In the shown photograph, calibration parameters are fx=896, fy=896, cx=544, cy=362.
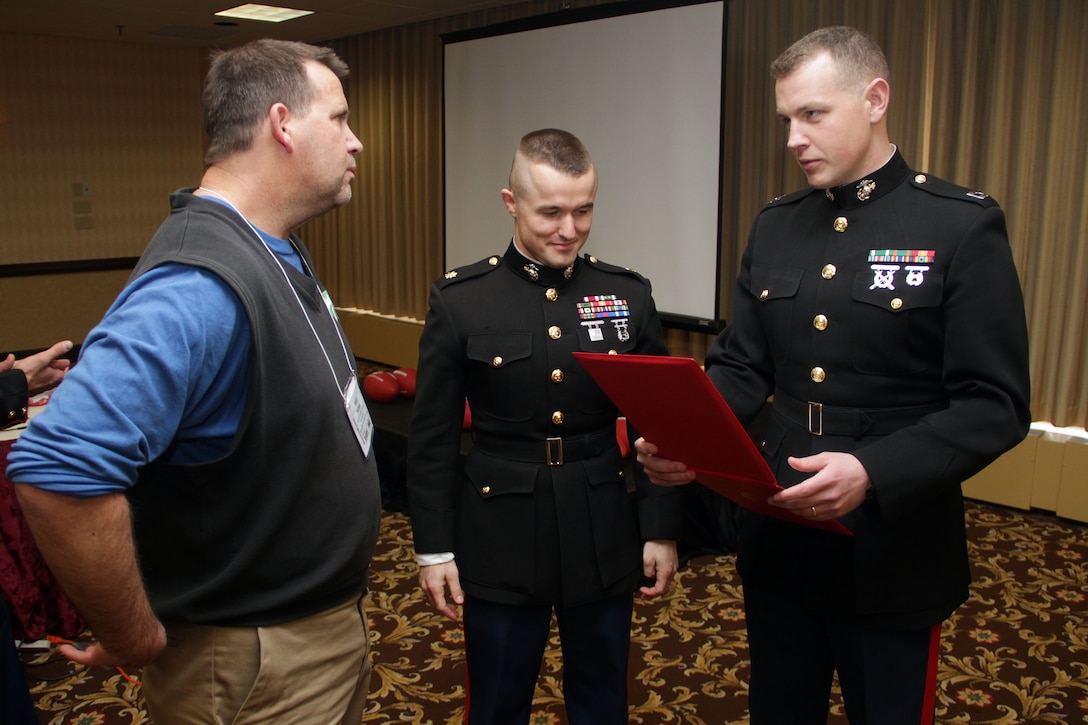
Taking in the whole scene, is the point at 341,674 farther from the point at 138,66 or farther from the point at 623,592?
the point at 138,66

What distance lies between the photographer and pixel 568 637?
1.88 metres

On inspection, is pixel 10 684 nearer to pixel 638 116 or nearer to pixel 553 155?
pixel 553 155

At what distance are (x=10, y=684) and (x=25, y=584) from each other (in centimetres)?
100

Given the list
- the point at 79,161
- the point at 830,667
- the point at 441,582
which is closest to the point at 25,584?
the point at 441,582

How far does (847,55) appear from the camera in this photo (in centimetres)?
156

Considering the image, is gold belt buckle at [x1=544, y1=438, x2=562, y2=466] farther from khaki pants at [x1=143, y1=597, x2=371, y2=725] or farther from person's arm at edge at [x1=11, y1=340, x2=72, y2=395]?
person's arm at edge at [x1=11, y1=340, x2=72, y2=395]

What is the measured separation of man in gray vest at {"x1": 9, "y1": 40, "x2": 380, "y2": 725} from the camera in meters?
1.01

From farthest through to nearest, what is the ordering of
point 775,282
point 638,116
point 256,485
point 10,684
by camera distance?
point 638,116 < point 10,684 < point 775,282 < point 256,485

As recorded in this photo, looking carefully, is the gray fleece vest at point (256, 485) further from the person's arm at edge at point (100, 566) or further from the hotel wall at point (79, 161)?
the hotel wall at point (79, 161)

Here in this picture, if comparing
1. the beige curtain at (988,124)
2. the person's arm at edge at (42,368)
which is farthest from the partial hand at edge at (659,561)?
the beige curtain at (988,124)

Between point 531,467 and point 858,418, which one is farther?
point 531,467

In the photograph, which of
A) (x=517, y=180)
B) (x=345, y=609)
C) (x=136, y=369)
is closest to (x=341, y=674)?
(x=345, y=609)

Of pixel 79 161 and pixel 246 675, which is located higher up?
pixel 79 161

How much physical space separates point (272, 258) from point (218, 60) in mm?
333
